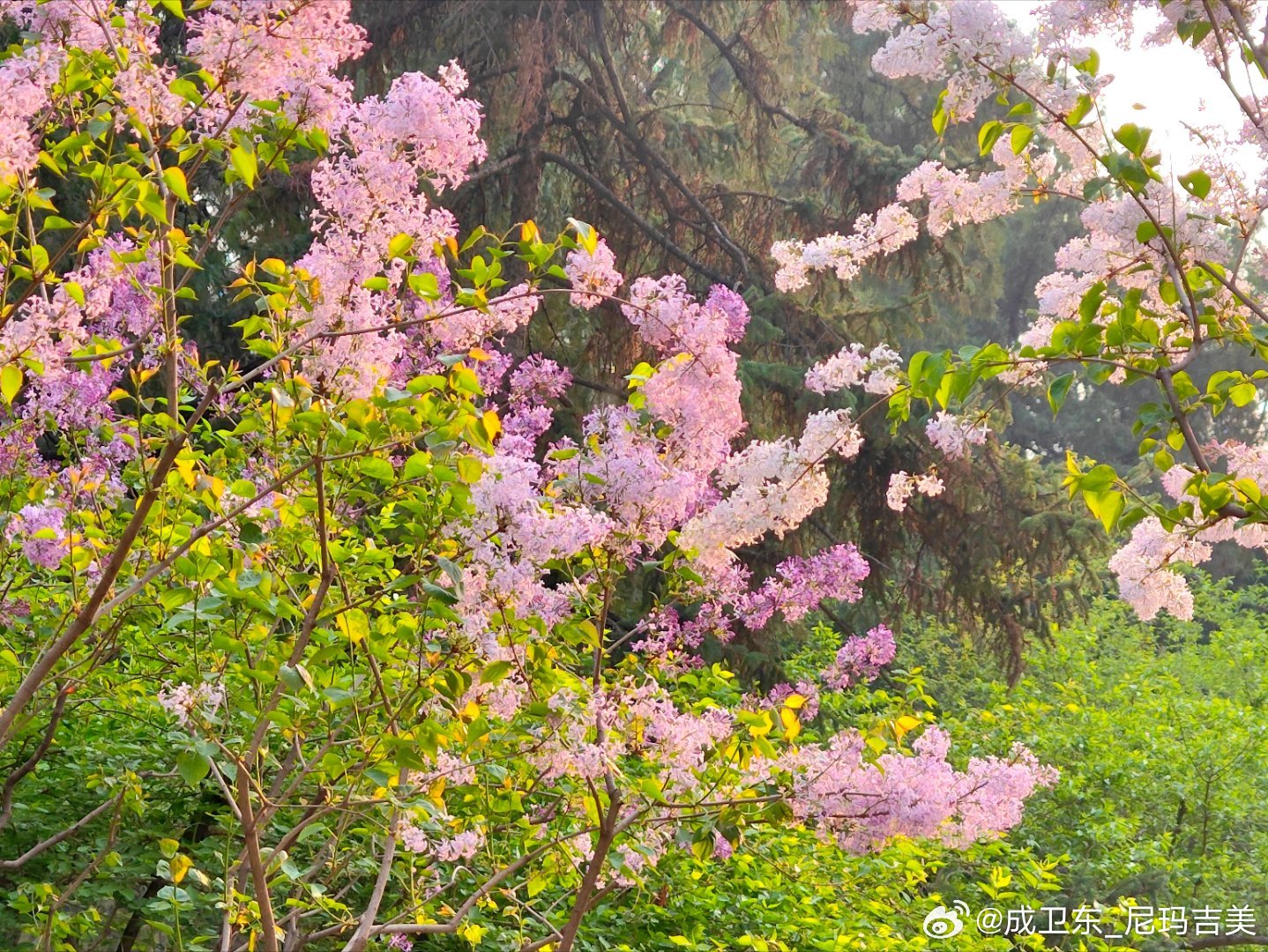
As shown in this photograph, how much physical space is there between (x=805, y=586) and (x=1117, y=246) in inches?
59.4

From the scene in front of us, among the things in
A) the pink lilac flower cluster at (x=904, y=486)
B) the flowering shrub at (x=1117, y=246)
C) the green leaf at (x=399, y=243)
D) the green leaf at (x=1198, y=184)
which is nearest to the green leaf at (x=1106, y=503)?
the flowering shrub at (x=1117, y=246)

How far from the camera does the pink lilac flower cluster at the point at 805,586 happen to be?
3586mm

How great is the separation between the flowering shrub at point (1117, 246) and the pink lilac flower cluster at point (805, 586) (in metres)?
0.84

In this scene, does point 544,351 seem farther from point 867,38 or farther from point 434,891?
point 867,38

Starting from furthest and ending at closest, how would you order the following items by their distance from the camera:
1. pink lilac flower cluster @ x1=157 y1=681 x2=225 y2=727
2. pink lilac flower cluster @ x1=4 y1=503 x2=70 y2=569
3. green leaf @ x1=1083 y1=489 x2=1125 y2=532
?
pink lilac flower cluster @ x1=4 y1=503 x2=70 y2=569
pink lilac flower cluster @ x1=157 y1=681 x2=225 y2=727
green leaf @ x1=1083 y1=489 x2=1125 y2=532

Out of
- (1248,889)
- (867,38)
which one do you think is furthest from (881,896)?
(867,38)

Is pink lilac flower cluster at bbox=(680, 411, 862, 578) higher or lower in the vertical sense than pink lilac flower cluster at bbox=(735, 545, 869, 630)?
lower

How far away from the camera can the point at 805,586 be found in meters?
3.67

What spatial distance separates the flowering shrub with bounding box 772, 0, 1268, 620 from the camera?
200 centimetres

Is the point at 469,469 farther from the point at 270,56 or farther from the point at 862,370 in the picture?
the point at 862,370

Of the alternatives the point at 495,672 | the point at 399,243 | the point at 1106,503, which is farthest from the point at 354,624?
the point at 1106,503

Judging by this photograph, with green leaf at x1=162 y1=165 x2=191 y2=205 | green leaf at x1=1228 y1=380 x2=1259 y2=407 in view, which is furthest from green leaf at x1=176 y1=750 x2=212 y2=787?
green leaf at x1=1228 y1=380 x2=1259 y2=407

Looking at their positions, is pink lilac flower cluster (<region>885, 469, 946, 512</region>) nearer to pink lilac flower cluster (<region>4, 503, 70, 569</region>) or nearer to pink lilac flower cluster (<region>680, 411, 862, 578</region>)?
pink lilac flower cluster (<region>680, 411, 862, 578</region>)

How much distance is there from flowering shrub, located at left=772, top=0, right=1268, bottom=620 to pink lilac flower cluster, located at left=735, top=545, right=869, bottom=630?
838 mm
